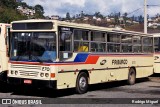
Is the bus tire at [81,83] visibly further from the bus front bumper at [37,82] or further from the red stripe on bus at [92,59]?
the bus front bumper at [37,82]

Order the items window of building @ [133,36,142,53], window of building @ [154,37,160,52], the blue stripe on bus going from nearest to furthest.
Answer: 1. the blue stripe on bus
2. window of building @ [133,36,142,53]
3. window of building @ [154,37,160,52]

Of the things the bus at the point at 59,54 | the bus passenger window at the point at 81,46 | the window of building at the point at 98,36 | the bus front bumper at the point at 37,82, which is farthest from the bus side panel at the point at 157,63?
the bus front bumper at the point at 37,82

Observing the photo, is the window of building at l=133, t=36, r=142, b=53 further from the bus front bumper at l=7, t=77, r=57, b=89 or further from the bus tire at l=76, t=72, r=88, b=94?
the bus front bumper at l=7, t=77, r=57, b=89

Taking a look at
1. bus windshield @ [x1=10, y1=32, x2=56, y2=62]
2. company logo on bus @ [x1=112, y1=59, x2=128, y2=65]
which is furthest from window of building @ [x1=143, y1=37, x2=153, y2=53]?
bus windshield @ [x1=10, y1=32, x2=56, y2=62]

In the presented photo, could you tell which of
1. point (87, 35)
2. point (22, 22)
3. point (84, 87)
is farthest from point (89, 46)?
point (22, 22)

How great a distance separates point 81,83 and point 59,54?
6.45 ft

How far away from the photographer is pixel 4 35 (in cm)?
1562

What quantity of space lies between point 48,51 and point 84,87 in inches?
97.6

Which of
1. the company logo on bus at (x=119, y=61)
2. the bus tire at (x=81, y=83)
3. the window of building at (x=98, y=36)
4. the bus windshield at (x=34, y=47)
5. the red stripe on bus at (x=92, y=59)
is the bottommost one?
the bus tire at (x=81, y=83)

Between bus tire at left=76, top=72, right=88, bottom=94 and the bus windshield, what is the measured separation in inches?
72.6

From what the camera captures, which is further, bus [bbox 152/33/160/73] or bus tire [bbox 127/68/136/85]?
bus [bbox 152/33/160/73]

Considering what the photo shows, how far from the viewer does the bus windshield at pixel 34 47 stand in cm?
1439

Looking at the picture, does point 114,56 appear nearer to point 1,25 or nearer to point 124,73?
point 124,73

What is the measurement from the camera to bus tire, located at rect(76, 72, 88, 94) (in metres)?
15.6
